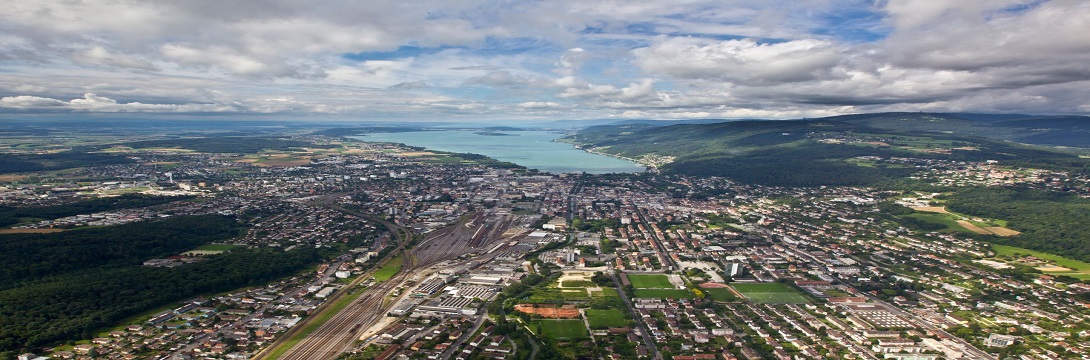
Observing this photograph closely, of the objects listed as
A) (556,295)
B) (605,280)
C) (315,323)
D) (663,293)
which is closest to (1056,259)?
(663,293)

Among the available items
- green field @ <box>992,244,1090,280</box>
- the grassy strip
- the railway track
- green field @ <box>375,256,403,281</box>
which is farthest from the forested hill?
the grassy strip

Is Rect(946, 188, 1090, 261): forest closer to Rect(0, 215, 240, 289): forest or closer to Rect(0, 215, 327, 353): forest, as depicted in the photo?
Rect(0, 215, 327, 353): forest

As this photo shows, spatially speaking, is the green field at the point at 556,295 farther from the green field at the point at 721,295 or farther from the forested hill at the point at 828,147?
the forested hill at the point at 828,147

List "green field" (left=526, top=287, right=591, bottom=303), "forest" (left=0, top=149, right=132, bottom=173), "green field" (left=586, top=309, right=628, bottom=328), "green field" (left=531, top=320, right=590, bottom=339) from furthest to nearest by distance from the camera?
"forest" (left=0, top=149, right=132, bottom=173) < "green field" (left=526, top=287, right=591, bottom=303) < "green field" (left=586, top=309, right=628, bottom=328) < "green field" (left=531, top=320, right=590, bottom=339)

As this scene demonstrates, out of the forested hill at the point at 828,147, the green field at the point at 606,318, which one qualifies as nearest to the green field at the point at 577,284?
the green field at the point at 606,318

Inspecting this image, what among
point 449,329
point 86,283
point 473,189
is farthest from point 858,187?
point 86,283

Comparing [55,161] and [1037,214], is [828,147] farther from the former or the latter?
[55,161]
